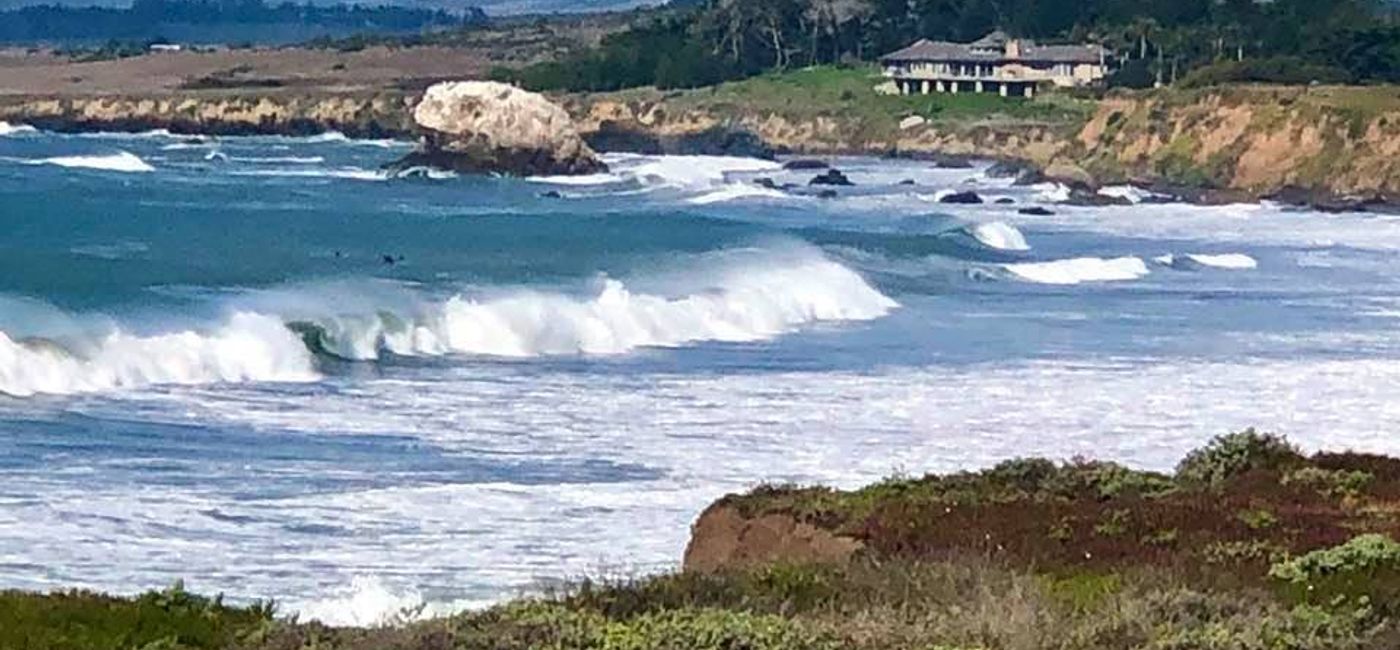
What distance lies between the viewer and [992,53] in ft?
406

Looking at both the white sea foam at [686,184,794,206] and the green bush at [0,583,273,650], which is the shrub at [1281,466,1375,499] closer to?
the green bush at [0,583,273,650]

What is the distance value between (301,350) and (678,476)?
12690 mm

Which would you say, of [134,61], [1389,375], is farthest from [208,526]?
[134,61]

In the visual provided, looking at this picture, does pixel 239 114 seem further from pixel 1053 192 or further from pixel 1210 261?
pixel 1210 261

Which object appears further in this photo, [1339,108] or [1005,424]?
[1339,108]

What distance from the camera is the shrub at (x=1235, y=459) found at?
651 inches

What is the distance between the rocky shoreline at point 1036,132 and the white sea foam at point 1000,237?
16319mm

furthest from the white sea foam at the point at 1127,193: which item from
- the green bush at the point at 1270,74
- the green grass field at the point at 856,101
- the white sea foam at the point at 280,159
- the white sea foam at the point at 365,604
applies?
the white sea foam at the point at 365,604

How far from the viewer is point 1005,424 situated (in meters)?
27.3

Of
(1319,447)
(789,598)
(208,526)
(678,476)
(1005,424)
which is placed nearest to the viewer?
(789,598)

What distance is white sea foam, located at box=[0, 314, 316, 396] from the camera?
3092 cm

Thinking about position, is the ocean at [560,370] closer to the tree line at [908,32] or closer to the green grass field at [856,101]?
the green grass field at [856,101]

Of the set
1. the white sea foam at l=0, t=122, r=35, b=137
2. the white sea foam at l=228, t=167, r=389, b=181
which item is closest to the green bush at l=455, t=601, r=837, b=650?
the white sea foam at l=228, t=167, r=389, b=181

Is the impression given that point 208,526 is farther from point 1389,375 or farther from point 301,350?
point 1389,375
